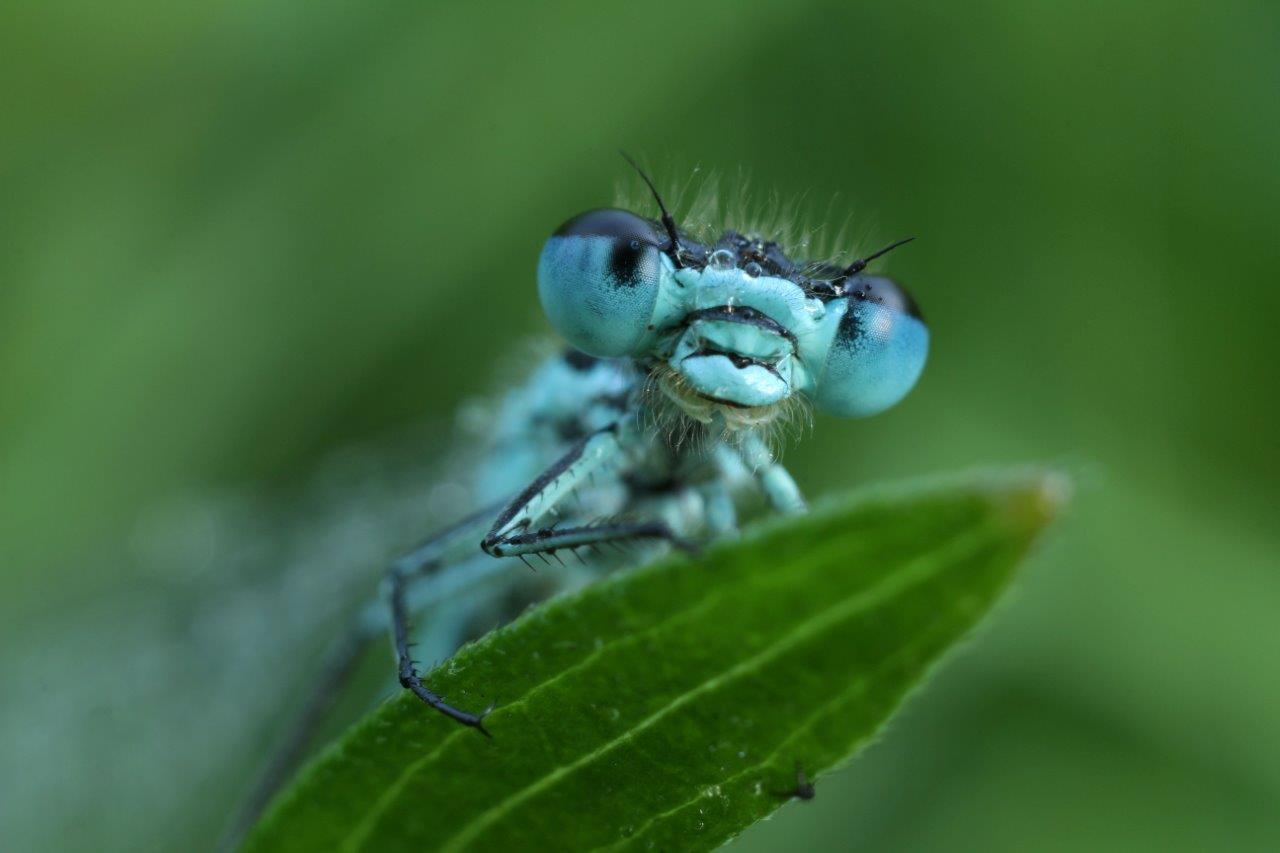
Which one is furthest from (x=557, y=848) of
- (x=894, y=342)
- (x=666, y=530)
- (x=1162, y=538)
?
(x=1162, y=538)

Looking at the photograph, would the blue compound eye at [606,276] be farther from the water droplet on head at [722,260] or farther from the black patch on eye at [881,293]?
the black patch on eye at [881,293]

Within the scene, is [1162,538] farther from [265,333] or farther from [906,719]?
[265,333]

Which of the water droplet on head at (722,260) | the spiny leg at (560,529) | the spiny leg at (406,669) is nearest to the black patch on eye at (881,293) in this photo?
the water droplet on head at (722,260)

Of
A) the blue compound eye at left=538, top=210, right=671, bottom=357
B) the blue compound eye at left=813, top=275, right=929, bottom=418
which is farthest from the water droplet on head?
the blue compound eye at left=813, top=275, right=929, bottom=418

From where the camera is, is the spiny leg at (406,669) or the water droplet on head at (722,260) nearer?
the spiny leg at (406,669)

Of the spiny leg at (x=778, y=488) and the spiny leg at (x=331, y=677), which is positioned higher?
the spiny leg at (x=331, y=677)

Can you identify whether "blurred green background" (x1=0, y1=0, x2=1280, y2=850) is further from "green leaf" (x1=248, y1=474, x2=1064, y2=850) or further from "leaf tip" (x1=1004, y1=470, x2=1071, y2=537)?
"leaf tip" (x1=1004, y1=470, x2=1071, y2=537)
